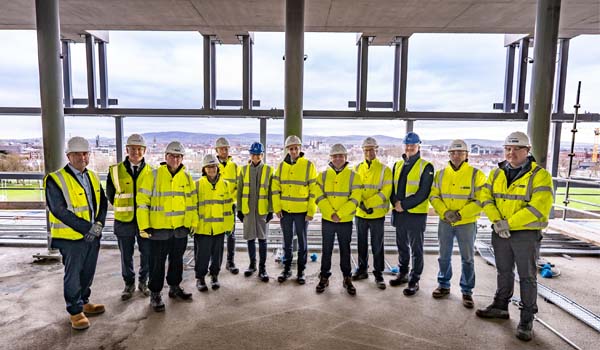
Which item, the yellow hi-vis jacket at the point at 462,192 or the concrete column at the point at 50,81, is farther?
the concrete column at the point at 50,81

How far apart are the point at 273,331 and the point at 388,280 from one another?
2008 millimetres

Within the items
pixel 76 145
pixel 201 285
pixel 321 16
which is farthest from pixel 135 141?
pixel 321 16

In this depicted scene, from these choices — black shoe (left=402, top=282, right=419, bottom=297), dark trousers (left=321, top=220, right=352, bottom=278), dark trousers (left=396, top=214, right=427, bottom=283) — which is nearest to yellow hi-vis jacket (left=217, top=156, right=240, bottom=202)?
dark trousers (left=321, top=220, right=352, bottom=278)

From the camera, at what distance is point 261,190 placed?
4.65 m

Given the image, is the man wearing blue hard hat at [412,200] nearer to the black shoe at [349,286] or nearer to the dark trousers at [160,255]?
the black shoe at [349,286]

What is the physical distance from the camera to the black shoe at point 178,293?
4.04 metres

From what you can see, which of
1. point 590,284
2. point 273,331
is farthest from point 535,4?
point 273,331

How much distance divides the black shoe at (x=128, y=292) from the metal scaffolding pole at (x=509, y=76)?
7.26m

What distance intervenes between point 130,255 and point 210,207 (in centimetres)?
116

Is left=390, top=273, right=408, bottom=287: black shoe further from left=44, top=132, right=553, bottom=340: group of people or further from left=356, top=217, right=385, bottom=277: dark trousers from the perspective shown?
left=356, top=217, right=385, bottom=277: dark trousers

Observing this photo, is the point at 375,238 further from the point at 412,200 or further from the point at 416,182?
the point at 416,182

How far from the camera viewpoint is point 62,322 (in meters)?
3.51

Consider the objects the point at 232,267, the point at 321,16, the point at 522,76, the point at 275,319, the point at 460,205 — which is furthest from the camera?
the point at 522,76

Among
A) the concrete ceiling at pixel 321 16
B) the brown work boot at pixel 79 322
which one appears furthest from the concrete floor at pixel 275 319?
the concrete ceiling at pixel 321 16
